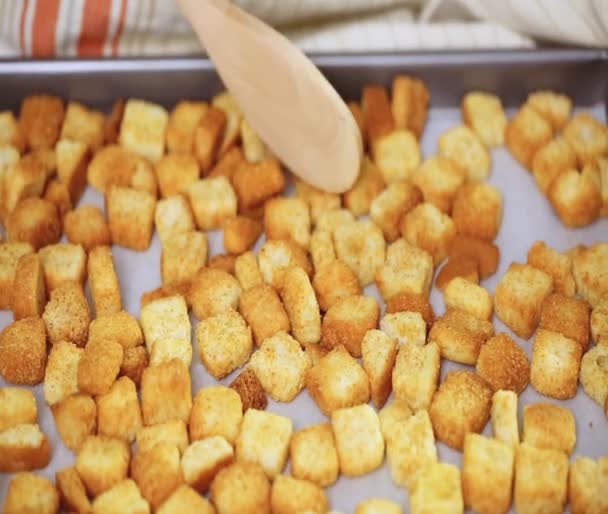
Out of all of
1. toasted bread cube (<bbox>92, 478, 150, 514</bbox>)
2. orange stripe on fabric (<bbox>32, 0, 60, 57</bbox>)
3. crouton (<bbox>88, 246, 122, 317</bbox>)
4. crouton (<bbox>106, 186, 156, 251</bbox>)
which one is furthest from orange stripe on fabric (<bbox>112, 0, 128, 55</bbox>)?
toasted bread cube (<bbox>92, 478, 150, 514</bbox>)

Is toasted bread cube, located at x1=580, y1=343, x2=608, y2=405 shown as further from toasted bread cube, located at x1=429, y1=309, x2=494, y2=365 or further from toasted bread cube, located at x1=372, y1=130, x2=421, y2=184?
toasted bread cube, located at x1=372, y1=130, x2=421, y2=184

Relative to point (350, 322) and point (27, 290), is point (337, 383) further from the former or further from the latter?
point (27, 290)

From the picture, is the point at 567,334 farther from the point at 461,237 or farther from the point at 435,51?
the point at 435,51

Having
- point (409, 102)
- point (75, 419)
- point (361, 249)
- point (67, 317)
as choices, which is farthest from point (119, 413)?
point (409, 102)

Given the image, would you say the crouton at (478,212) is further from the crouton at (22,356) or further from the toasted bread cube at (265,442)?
the crouton at (22,356)

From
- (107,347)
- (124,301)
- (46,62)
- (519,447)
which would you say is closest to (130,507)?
(107,347)
